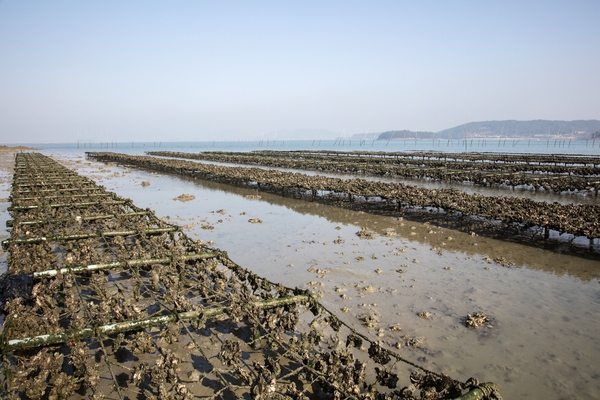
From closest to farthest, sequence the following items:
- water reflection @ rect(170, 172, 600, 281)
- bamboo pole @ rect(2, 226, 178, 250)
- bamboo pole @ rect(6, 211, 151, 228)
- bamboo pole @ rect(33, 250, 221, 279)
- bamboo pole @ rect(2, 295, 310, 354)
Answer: bamboo pole @ rect(2, 295, 310, 354)
bamboo pole @ rect(33, 250, 221, 279)
bamboo pole @ rect(2, 226, 178, 250)
water reflection @ rect(170, 172, 600, 281)
bamboo pole @ rect(6, 211, 151, 228)

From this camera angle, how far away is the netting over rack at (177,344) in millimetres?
3549

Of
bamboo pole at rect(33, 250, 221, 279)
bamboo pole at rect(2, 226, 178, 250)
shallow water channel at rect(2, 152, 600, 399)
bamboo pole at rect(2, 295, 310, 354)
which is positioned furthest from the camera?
bamboo pole at rect(2, 226, 178, 250)

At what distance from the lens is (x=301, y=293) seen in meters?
4.97

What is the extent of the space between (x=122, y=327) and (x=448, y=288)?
18.6 ft

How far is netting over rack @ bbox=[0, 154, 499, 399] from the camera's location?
140 inches

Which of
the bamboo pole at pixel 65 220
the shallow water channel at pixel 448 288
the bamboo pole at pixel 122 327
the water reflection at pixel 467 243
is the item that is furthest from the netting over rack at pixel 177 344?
the water reflection at pixel 467 243

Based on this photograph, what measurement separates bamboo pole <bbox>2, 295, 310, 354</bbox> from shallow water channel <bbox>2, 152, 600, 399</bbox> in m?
1.54

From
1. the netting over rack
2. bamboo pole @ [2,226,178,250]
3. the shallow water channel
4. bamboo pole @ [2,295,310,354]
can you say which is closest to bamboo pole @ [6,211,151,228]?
the netting over rack

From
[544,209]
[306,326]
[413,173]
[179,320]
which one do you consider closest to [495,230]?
[544,209]

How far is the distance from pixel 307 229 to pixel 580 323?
24.4 feet

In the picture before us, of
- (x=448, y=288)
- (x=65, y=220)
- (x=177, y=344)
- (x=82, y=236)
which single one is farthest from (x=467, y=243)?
(x=65, y=220)

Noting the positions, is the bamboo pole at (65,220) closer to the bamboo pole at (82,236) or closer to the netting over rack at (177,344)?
the netting over rack at (177,344)

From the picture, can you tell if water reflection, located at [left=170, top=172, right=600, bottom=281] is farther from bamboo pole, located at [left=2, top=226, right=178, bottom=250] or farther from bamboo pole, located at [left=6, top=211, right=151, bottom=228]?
bamboo pole, located at [left=6, top=211, right=151, bottom=228]

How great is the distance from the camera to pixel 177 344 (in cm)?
494
